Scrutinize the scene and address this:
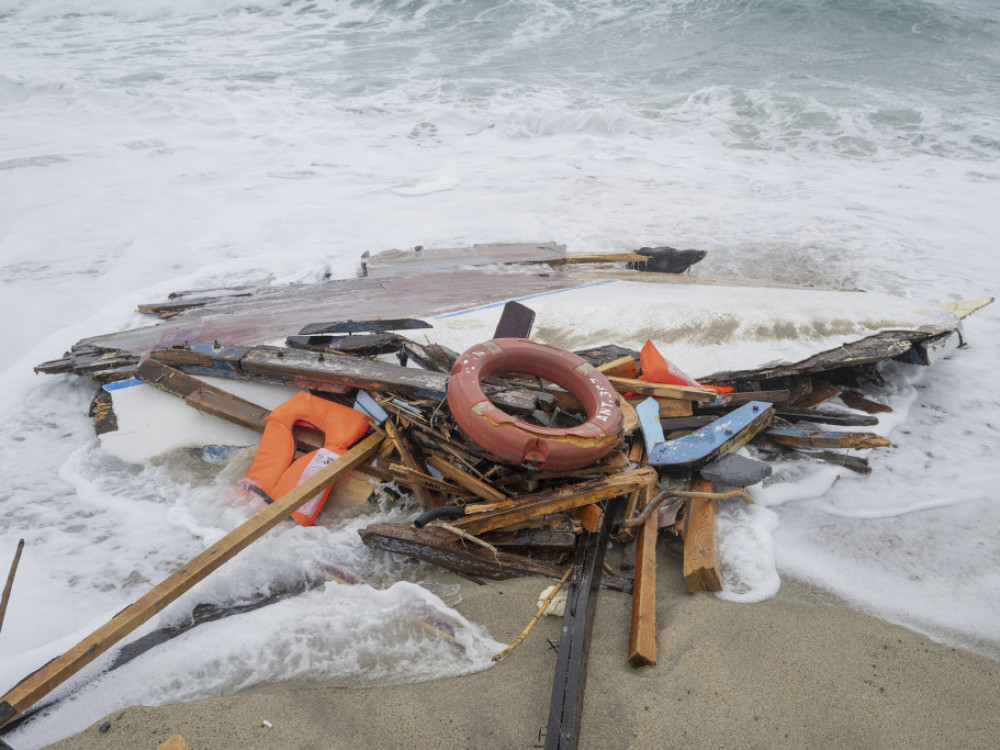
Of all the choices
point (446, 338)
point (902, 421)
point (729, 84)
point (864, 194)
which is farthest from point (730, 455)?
point (729, 84)

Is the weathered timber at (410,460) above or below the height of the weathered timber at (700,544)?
above

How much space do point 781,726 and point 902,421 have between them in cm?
312

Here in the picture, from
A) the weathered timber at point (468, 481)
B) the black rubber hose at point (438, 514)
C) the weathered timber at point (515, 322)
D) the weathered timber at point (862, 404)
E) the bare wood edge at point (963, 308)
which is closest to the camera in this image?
the black rubber hose at point (438, 514)

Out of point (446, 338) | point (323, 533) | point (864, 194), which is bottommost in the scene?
point (864, 194)

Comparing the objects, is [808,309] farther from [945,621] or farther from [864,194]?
[864,194]

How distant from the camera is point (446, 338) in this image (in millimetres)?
4602

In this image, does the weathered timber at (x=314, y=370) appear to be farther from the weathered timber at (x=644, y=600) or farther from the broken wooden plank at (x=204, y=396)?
the weathered timber at (x=644, y=600)

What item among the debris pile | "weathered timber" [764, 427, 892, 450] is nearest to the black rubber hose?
the debris pile

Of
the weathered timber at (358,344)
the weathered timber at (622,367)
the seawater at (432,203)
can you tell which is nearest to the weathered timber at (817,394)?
the seawater at (432,203)

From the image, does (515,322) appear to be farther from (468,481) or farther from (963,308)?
(963,308)

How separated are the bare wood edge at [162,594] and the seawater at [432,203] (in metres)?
0.22

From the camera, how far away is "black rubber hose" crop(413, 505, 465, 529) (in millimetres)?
3037

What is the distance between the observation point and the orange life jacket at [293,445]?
3.51 meters

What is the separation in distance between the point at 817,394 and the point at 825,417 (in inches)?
16.5
